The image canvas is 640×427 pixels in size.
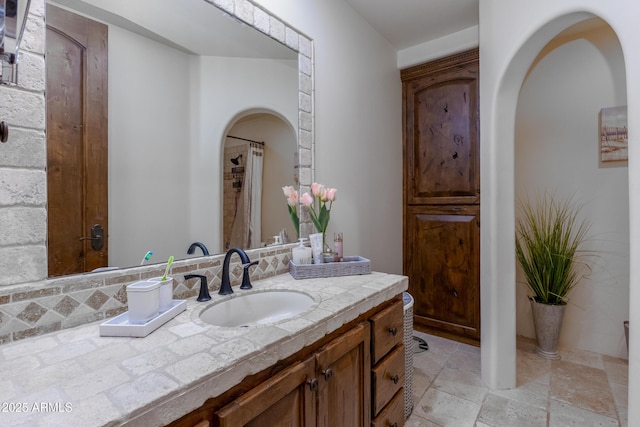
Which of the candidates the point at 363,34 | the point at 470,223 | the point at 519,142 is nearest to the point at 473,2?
the point at 363,34

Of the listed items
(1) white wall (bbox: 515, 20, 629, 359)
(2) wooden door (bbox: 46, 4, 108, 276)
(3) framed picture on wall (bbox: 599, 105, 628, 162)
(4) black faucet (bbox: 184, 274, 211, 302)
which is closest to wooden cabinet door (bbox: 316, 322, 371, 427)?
(4) black faucet (bbox: 184, 274, 211, 302)

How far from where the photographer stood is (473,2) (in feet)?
7.09

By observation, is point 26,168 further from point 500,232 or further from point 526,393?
point 526,393

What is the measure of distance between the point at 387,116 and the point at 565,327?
2271 mm

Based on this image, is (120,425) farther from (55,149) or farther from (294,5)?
(294,5)

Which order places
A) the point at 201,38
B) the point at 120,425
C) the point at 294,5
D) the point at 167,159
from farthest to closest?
the point at 294,5, the point at 201,38, the point at 167,159, the point at 120,425

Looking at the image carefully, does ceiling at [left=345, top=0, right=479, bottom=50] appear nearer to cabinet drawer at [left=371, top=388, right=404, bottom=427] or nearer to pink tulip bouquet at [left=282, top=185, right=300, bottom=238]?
pink tulip bouquet at [left=282, top=185, right=300, bottom=238]

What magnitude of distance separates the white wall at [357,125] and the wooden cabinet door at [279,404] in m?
1.18

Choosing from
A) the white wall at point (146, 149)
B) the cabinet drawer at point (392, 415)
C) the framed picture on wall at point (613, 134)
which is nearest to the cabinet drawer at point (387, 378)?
the cabinet drawer at point (392, 415)

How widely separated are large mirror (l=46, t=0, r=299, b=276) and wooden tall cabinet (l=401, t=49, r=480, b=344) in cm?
167

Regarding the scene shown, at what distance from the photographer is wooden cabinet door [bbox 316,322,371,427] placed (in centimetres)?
98

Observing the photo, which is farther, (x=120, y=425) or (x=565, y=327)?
(x=565, y=327)

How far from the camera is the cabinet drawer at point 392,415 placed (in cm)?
128

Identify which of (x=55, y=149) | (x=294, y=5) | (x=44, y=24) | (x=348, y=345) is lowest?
(x=348, y=345)
